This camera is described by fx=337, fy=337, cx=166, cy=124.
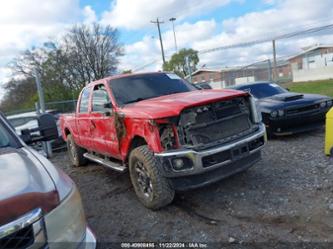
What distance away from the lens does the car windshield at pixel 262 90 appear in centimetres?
885

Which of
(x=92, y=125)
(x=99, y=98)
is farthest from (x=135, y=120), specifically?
(x=92, y=125)

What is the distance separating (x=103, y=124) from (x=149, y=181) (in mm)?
1701

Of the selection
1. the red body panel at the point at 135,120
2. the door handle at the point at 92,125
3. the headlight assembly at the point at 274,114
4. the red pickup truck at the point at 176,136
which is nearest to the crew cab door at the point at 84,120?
the red body panel at the point at 135,120

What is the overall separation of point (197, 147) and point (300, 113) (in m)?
4.22

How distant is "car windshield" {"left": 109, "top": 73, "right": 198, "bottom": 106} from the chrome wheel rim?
46.1 inches

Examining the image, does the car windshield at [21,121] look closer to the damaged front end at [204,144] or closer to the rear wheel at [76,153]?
the rear wheel at [76,153]

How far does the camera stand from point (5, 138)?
330 cm

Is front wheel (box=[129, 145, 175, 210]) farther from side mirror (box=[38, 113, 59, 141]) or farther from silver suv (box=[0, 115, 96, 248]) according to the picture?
silver suv (box=[0, 115, 96, 248])

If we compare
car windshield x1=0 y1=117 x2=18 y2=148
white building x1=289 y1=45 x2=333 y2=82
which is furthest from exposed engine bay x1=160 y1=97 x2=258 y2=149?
white building x1=289 y1=45 x2=333 y2=82

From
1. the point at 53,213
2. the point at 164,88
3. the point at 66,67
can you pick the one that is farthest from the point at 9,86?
the point at 53,213

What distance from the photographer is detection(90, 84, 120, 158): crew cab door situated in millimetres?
5551

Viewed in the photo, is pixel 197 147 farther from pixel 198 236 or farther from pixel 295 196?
pixel 295 196

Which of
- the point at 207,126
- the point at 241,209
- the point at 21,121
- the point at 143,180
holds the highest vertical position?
the point at 207,126

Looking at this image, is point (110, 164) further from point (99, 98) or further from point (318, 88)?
point (318, 88)
